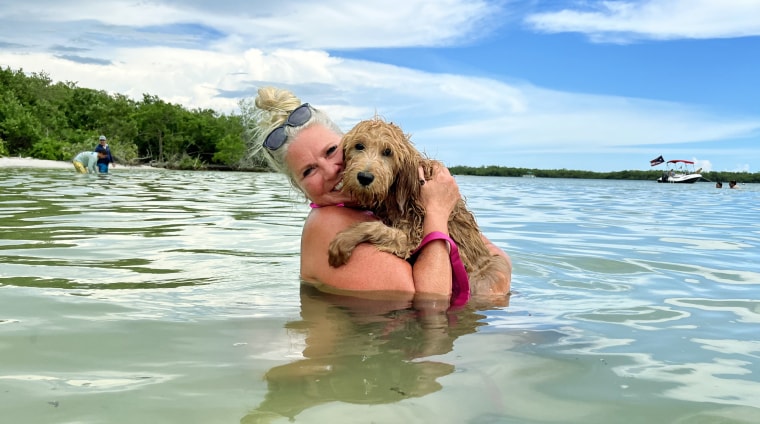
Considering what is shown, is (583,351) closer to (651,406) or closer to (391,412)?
(651,406)

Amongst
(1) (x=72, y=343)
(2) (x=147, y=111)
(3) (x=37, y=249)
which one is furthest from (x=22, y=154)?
(1) (x=72, y=343)

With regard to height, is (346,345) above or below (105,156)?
below

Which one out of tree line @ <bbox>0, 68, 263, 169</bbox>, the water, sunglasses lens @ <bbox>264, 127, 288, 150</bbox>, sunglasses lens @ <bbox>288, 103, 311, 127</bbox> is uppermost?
tree line @ <bbox>0, 68, 263, 169</bbox>

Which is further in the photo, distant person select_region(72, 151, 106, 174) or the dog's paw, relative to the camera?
distant person select_region(72, 151, 106, 174)

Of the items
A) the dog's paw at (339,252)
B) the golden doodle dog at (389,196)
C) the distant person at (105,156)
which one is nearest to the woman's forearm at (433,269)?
the golden doodle dog at (389,196)

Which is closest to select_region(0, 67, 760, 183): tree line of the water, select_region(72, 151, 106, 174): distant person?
select_region(72, 151, 106, 174): distant person

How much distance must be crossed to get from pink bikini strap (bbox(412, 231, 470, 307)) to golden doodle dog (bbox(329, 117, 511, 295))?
0.56 ft

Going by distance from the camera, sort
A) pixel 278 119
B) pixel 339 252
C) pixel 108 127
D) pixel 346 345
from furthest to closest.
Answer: pixel 108 127, pixel 278 119, pixel 339 252, pixel 346 345

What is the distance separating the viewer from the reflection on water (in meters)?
2.72

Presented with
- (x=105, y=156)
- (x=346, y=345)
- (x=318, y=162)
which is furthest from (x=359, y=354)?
(x=105, y=156)

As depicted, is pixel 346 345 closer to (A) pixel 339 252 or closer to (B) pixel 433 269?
(A) pixel 339 252

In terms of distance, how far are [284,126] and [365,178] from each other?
920mm

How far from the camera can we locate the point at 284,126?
4551mm

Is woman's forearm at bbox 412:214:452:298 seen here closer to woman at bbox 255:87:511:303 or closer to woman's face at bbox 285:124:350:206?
woman at bbox 255:87:511:303
